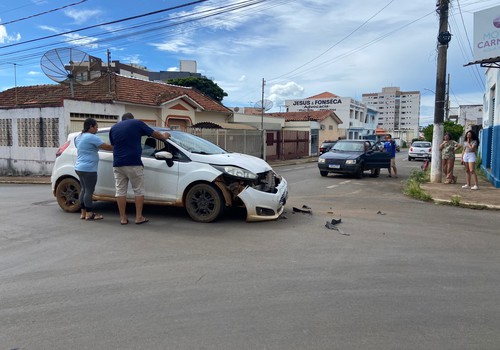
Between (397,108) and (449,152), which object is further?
(397,108)

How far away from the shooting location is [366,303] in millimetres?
3791

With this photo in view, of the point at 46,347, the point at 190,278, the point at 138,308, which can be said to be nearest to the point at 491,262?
the point at 190,278

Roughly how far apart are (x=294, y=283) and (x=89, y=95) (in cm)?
1923

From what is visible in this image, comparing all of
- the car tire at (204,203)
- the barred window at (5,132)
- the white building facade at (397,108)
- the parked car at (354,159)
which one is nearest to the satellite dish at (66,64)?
the barred window at (5,132)

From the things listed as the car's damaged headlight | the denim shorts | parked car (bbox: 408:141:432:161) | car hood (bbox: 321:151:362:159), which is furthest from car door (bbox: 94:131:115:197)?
parked car (bbox: 408:141:432:161)

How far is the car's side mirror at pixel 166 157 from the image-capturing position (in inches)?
266

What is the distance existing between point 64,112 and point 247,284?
47.8 feet

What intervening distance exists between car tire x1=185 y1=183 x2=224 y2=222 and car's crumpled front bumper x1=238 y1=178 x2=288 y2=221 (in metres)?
0.42

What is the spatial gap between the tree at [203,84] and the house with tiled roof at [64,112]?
2829 cm

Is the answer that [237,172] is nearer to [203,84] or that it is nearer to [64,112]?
[64,112]

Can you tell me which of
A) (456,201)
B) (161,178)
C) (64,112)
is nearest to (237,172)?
(161,178)

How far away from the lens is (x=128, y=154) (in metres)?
6.48

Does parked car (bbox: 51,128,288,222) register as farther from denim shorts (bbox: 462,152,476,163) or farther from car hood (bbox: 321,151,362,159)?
car hood (bbox: 321,151,362,159)

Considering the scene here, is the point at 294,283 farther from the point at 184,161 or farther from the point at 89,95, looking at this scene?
the point at 89,95
